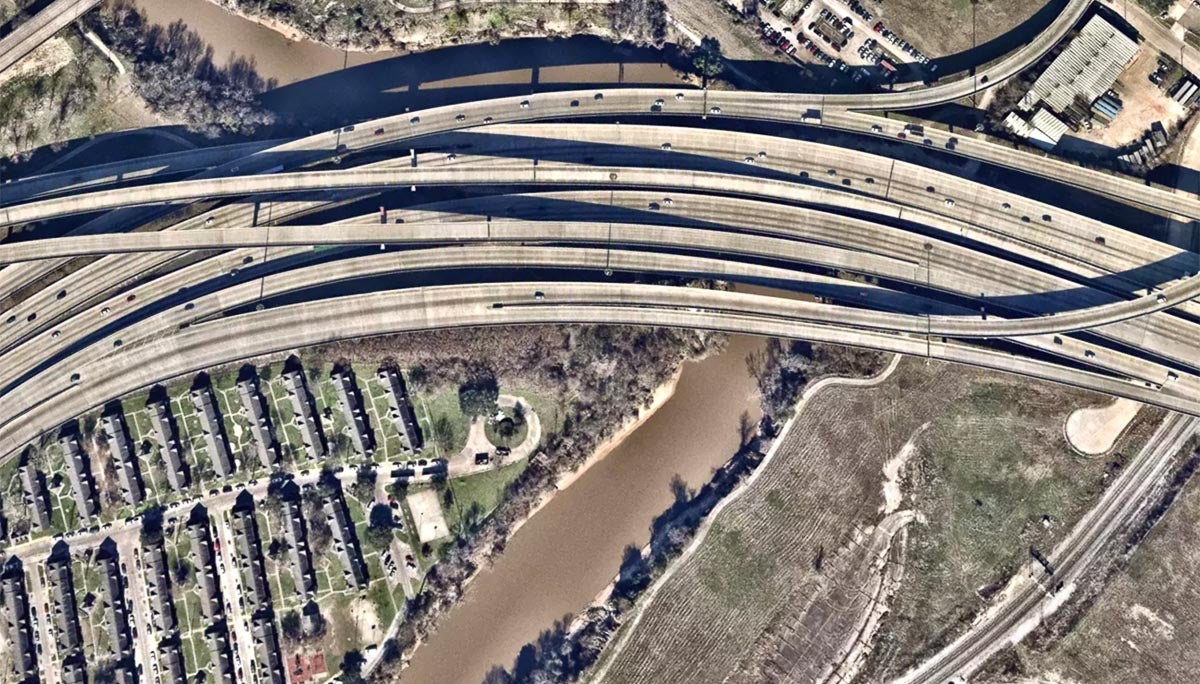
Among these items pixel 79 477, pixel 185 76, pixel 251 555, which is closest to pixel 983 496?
pixel 251 555

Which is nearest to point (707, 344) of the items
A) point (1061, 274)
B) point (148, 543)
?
point (1061, 274)

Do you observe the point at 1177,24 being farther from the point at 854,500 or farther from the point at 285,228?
the point at 285,228

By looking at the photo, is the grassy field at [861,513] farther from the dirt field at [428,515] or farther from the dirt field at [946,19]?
the dirt field at [946,19]

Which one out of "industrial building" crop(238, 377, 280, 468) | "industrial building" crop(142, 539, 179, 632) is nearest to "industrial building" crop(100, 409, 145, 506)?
"industrial building" crop(142, 539, 179, 632)

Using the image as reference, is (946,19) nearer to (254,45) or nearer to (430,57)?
(430,57)

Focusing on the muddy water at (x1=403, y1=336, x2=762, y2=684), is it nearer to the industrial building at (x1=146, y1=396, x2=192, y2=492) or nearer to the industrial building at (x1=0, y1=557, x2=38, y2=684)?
the industrial building at (x1=146, y1=396, x2=192, y2=492)

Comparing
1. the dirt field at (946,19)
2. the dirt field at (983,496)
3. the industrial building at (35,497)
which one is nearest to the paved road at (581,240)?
the dirt field at (983,496)
